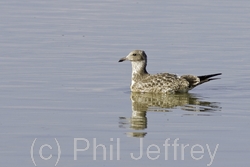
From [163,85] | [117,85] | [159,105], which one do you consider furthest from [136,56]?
[159,105]

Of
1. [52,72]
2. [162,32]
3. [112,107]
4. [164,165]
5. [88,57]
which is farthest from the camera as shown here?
[162,32]

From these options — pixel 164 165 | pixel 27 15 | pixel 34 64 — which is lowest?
pixel 164 165

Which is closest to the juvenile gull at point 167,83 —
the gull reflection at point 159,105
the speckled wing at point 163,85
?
the speckled wing at point 163,85

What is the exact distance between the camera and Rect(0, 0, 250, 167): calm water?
11594mm

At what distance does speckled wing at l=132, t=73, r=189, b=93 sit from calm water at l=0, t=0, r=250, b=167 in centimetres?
22

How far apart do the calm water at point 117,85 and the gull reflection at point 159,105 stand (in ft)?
0.06

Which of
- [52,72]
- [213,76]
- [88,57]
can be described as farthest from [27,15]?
[213,76]

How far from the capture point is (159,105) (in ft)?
50.8

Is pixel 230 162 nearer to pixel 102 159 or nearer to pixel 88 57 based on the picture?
pixel 102 159

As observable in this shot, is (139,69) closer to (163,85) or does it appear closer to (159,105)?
(163,85)

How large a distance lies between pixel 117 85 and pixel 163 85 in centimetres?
94

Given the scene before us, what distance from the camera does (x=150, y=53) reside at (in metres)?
20.2

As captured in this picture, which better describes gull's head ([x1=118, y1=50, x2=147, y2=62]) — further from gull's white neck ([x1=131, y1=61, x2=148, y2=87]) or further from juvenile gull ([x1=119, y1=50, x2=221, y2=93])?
juvenile gull ([x1=119, y1=50, x2=221, y2=93])

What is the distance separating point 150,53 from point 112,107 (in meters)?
5.61
